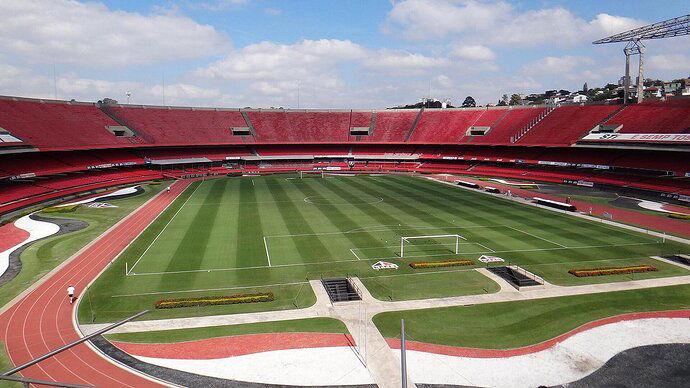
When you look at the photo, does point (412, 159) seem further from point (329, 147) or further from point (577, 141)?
point (577, 141)

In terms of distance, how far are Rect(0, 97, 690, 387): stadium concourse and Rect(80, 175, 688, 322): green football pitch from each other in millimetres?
678

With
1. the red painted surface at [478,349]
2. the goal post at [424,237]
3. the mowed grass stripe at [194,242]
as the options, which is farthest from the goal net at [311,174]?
the red painted surface at [478,349]

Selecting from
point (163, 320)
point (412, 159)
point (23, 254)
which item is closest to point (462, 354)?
point (163, 320)

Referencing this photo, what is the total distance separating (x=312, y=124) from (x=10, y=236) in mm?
72038

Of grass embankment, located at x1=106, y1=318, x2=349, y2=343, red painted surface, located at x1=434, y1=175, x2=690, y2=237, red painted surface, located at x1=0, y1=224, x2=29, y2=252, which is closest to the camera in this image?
grass embankment, located at x1=106, y1=318, x2=349, y2=343

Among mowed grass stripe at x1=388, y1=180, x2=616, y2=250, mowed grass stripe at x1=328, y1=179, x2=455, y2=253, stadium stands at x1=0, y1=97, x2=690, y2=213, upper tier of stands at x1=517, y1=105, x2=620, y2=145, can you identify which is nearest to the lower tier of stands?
stadium stands at x1=0, y1=97, x2=690, y2=213

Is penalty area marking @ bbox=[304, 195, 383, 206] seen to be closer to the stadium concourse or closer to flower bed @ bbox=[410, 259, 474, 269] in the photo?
the stadium concourse

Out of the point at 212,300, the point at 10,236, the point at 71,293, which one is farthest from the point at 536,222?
the point at 10,236

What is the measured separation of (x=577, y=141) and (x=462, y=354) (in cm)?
6487

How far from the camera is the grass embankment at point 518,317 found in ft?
72.3

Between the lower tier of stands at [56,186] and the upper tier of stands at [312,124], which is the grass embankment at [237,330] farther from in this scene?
the upper tier of stands at [312,124]

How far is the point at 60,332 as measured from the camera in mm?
22234

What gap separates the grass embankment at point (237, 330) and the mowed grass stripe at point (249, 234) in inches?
377

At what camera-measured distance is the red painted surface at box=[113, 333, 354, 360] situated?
2042 cm
